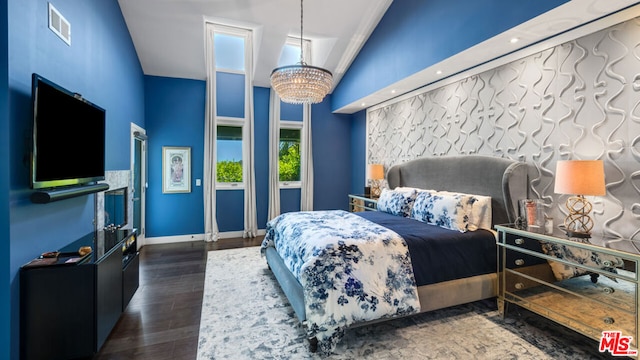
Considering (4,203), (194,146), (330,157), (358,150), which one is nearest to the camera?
(4,203)

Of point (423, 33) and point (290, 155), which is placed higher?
point (423, 33)

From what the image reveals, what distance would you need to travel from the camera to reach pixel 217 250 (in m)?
5.03

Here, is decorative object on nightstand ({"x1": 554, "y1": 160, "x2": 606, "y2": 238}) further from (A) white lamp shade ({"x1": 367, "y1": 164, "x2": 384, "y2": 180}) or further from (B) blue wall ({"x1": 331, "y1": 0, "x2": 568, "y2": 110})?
(A) white lamp shade ({"x1": 367, "y1": 164, "x2": 384, "y2": 180})

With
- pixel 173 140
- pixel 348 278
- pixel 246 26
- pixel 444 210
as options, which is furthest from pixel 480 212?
pixel 173 140

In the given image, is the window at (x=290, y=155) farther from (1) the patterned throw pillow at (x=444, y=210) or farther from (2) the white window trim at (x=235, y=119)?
(1) the patterned throw pillow at (x=444, y=210)

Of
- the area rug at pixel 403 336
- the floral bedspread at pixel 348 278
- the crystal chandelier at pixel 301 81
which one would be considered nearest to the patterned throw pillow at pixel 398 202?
the floral bedspread at pixel 348 278

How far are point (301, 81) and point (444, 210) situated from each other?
2246mm

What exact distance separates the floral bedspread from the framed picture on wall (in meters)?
3.74

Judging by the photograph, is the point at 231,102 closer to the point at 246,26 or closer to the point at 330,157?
the point at 246,26

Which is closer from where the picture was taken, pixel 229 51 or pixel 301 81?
pixel 301 81

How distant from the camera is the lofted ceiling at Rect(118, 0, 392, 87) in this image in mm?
4336

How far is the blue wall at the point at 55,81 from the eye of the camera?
185 cm

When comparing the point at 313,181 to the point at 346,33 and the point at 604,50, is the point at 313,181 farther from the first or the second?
the point at 604,50

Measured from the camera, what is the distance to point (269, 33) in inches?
197
